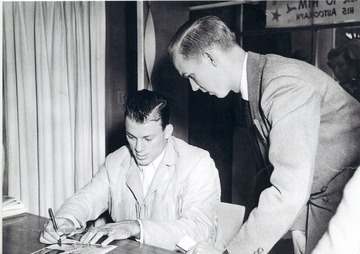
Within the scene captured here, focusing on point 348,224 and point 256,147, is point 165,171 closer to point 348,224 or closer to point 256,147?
point 256,147

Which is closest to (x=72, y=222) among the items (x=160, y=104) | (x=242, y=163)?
(x=160, y=104)

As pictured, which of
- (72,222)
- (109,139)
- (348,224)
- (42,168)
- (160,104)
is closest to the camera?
(348,224)

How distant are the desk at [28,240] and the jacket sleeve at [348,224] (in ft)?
2.31

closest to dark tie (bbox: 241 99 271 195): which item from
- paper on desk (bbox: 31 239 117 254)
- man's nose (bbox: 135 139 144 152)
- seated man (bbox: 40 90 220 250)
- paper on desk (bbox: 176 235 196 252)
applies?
seated man (bbox: 40 90 220 250)

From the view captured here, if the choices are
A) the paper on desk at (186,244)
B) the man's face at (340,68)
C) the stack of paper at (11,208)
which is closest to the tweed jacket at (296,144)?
the paper on desk at (186,244)

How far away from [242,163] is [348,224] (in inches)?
129

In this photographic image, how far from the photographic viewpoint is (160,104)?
77.8 inches

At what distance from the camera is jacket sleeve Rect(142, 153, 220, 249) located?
169 cm

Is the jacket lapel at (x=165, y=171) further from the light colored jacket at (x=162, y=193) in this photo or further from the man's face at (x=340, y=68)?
the man's face at (x=340, y=68)

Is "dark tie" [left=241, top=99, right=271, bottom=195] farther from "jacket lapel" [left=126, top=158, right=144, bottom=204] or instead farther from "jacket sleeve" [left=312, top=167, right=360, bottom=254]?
"jacket sleeve" [left=312, top=167, right=360, bottom=254]

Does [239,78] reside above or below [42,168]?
above

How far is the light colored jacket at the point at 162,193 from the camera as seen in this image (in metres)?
1.90

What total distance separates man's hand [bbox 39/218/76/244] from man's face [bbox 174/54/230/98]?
2.65 feet

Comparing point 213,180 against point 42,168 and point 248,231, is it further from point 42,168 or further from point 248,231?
point 42,168
